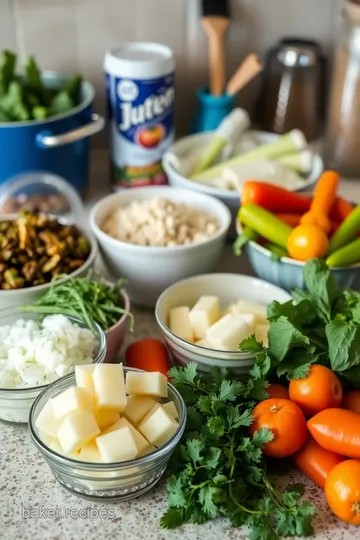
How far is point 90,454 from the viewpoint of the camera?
840mm

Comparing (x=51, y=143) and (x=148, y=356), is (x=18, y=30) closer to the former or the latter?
(x=51, y=143)

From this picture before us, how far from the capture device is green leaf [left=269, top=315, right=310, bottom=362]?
37.5 inches

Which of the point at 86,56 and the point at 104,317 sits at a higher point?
the point at 86,56

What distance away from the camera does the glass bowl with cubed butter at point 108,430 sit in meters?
0.83

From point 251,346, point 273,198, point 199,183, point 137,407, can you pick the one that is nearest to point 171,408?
point 137,407

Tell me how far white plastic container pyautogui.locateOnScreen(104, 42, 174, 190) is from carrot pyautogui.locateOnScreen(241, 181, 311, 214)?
12.6 inches

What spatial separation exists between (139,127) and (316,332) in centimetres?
67

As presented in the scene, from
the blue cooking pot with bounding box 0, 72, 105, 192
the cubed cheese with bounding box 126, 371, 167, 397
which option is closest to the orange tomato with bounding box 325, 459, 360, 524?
the cubed cheese with bounding box 126, 371, 167, 397

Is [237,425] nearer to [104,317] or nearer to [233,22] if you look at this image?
[104,317]

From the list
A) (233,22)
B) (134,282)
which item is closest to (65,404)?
(134,282)

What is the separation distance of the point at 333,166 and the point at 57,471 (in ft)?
3.39

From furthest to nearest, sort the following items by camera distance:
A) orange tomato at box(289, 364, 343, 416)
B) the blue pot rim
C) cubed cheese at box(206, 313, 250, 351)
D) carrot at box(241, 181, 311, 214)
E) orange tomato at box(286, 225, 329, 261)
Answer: the blue pot rim < carrot at box(241, 181, 311, 214) < orange tomato at box(286, 225, 329, 261) < cubed cheese at box(206, 313, 250, 351) < orange tomato at box(289, 364, 343, 416)

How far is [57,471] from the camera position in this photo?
2.85 feet

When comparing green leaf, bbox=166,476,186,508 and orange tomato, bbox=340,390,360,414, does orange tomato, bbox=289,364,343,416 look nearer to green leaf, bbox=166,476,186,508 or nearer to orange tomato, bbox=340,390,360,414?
orange tomato, bbox=340,390,360,414
